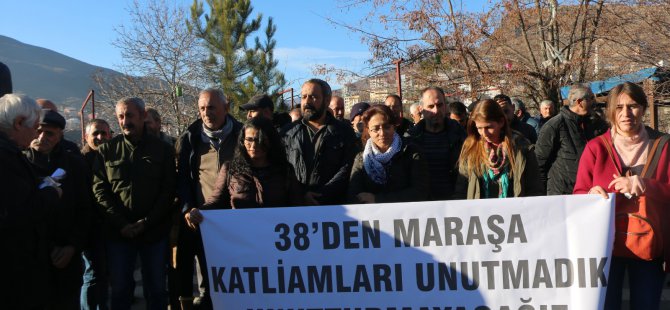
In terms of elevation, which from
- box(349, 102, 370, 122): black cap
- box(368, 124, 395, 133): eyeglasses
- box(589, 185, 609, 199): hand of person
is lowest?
box(589, 185, 609, 199): hand of person

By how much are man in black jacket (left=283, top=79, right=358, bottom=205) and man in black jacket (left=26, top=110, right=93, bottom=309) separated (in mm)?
1567

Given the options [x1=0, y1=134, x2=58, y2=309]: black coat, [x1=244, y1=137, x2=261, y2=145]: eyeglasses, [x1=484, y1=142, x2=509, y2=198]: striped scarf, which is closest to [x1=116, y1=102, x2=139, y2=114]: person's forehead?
[x1=244, y1=137, x2=261, y2=145]: eyeglasses

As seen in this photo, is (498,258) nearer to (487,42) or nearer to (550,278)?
(550,278)

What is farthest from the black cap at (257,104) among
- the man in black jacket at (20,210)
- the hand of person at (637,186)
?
the hand of person at (637,186)

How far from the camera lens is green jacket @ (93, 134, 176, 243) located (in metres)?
4.39

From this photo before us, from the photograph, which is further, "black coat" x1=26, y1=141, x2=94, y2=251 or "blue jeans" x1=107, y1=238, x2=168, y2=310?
"blue jeans" x1=107, y1=238, x2=168, y2=310

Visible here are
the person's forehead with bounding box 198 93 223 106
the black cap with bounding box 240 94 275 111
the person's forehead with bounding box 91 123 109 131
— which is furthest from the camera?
the person's forehead with bounding box 91 123 109 131

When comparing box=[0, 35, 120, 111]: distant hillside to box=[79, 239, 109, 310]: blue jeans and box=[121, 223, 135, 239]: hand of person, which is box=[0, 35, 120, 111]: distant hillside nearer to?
box=[79, 239, 109, 310]: blue jeans

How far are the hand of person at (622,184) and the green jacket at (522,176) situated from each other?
535 millimetres

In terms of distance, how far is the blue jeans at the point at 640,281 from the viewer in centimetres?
336

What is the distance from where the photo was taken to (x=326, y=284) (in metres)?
3.64

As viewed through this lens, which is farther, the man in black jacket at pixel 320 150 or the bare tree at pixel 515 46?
the bare tree at pixel 515 46

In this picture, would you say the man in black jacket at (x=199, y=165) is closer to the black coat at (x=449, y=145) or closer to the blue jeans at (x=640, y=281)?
the black coat at (x=449, y=145)

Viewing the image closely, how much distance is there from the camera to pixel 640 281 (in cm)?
339
